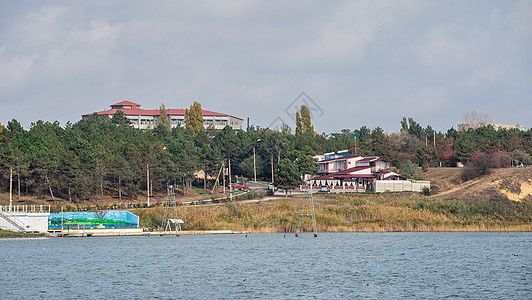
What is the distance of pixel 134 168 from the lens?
369 ft

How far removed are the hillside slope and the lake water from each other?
2568 centimetres

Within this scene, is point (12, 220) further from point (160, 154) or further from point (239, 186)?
point (239, 186)

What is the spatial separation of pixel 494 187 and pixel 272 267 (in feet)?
235

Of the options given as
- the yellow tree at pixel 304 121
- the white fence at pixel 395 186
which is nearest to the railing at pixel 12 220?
the white fence at pixel 395 186

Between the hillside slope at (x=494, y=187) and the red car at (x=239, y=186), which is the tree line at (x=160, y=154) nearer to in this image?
the red car at (x=239, y=186)

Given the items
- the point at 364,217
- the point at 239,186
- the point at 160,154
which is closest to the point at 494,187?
the point at 364,217

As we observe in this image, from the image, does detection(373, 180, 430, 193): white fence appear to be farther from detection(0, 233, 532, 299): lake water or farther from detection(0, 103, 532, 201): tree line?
detection(0, 233, 532, 299): lake water

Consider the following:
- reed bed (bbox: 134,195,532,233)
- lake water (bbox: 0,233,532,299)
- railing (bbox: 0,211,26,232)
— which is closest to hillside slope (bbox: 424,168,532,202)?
reed bed (bbox: 134,195,532,233)

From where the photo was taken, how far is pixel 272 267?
53250 mm

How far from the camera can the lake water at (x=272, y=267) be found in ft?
133

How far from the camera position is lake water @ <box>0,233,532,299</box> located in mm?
40688

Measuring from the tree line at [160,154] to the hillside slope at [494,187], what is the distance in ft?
43.1

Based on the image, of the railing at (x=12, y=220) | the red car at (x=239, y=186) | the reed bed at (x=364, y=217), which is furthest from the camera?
the red car at (x=239, y=186)

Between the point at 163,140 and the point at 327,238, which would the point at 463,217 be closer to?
the point at 327,238
